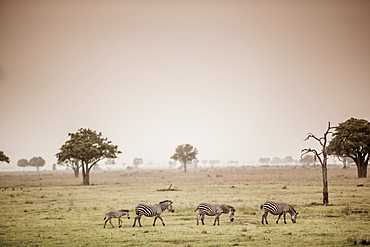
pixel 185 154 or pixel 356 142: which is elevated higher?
pixel 356 142

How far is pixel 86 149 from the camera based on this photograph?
78.9 metres

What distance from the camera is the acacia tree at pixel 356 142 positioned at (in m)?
70.5

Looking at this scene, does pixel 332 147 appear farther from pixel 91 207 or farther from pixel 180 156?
pixel 180 156

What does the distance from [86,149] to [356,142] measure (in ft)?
182

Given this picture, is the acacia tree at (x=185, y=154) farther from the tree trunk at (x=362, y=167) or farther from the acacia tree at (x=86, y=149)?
the tree trunk at (x=362, y=167)

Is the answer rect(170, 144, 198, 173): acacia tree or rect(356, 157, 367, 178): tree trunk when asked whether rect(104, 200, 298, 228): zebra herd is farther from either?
rect(170, 144, 198, 173): acacia tree

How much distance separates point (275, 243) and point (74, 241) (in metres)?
11.3

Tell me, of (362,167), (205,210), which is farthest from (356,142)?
(205,210)

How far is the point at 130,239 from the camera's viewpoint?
21.1 meters

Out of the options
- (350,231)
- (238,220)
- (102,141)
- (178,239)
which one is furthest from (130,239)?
(102,141)

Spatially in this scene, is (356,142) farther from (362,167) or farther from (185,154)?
(185,154)

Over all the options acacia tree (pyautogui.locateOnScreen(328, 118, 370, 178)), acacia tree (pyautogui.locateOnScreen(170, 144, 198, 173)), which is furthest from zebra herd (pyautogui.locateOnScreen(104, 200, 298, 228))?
acacia tree (pyautogui.locateOnScreen(170, 144, 198, 173))

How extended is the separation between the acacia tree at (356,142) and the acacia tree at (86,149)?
48957 millimetres

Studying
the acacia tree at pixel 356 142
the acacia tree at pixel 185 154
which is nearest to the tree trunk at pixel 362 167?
the acacia tree at pixel 356 142
